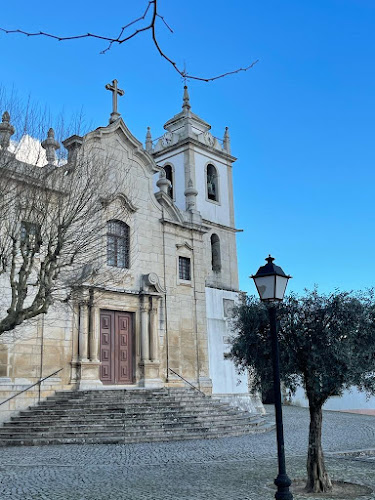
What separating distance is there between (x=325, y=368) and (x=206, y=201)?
21.7 m

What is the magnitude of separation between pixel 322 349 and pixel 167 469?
11.9ft

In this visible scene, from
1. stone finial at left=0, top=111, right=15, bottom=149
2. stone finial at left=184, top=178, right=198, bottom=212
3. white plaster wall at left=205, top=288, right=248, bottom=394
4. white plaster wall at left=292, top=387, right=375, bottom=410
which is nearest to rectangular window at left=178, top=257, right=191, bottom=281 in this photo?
white plaster wall at left=205, top=288, right=248, bottom=394

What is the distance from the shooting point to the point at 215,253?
29.3 meters

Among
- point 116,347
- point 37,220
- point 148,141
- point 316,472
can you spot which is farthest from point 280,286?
point 148,141

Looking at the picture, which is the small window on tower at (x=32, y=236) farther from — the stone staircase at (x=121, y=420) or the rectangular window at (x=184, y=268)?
the rectangular window at (x=184, y=268)

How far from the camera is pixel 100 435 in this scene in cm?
1359

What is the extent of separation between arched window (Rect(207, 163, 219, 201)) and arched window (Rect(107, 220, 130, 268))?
37.4ft

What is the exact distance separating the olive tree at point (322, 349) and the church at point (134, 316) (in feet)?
23.2

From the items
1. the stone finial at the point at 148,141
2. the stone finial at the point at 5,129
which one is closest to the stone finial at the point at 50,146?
the stone finial at the point at 5,129

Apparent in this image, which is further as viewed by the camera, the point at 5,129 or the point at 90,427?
the point at 90,427

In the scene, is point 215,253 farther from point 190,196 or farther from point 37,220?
point 37,220

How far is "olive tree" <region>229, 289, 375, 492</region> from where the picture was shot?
820 centimetres

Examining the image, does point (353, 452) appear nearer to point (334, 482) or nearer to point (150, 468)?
point (334, 482)

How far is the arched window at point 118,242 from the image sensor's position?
1902 centimetres
